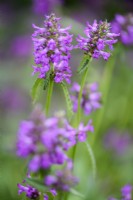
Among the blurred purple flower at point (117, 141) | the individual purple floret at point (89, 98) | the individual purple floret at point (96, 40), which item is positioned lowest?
the individual purple floret at point (96, 40)

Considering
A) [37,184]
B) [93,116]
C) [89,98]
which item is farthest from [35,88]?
[93,116]

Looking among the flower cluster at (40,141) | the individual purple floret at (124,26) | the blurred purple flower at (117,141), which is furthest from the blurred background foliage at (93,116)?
the flower cluster at (40,141)

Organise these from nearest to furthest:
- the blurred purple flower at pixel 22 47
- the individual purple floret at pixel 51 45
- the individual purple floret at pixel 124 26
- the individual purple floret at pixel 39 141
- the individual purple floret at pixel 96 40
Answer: the individual purple floret at pixel 39 141, the individual purple floret at pixel 51 45, the individual purple floret at pixel 96 40, the individual purple floret at pixel 124 26, the blurred purple flower at pixel 22 47

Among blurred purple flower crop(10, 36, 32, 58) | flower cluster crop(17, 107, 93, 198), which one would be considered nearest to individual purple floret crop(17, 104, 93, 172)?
flower cluster crop(17, 107, 93, 198)

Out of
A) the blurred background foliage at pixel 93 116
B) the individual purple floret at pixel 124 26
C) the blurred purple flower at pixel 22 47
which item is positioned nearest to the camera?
the individual purple floret at pixel 124 26

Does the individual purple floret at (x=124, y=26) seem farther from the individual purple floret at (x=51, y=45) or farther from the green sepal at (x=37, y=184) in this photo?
the green sepal at (x=37, y=184)

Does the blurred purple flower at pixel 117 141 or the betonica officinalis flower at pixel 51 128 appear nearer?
the betonica officinalis flower at pixel 51 128

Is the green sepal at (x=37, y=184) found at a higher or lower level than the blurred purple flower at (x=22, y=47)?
lower
